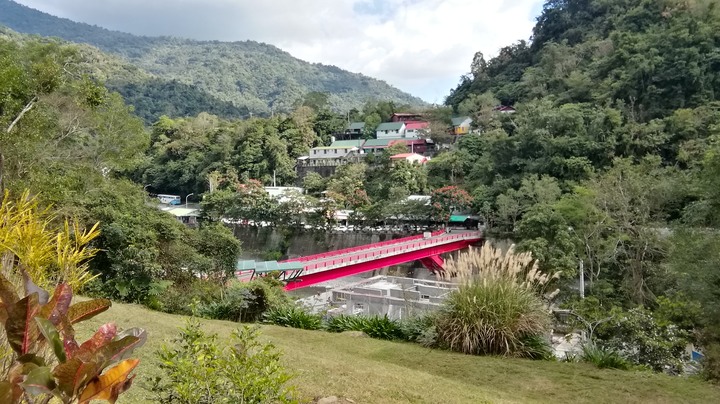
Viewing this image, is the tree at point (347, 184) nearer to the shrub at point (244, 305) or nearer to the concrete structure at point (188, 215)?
the concrete structure at point (188, 215)

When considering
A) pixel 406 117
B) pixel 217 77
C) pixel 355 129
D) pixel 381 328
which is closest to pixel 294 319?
pixel 381 328

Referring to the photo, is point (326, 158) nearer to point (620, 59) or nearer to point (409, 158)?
point (409, 158)

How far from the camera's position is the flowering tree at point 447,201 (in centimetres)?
2819

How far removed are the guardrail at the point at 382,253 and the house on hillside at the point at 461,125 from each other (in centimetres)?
2085

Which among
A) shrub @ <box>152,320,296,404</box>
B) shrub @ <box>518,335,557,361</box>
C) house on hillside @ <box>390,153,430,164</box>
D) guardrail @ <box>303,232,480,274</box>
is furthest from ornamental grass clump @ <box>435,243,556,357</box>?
house on hillside @ <box>390,153,430,164</box>

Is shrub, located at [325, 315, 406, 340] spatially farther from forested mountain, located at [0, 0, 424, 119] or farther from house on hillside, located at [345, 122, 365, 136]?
forested mountain, located at [0, 0, 424, 119]

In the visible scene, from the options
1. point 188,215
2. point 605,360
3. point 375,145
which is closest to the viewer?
point 605,360

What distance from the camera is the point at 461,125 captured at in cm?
4488

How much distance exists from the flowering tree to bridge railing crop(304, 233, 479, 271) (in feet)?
9.94

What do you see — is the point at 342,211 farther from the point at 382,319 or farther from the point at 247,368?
the point at 247,368

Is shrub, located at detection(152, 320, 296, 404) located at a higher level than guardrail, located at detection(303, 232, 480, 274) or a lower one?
higher

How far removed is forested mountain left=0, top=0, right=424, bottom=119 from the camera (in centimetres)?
7912

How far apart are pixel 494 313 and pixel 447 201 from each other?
913 inches

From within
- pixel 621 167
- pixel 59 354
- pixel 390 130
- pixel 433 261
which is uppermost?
pixel 390 130
